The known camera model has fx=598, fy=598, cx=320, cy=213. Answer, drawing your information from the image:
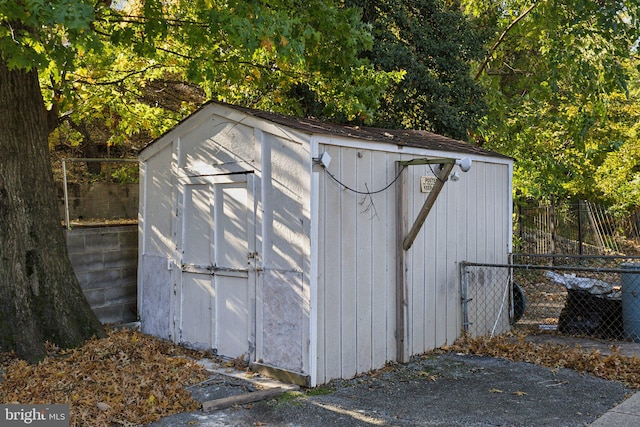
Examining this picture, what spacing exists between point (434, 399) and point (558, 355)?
197 cm

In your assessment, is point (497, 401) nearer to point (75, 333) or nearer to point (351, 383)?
point (351, 383)

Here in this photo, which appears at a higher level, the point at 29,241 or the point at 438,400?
the point at 29,241

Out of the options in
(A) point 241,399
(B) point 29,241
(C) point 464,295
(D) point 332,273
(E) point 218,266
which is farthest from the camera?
(C) point 464,295

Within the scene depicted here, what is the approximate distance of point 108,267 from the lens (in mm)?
7844

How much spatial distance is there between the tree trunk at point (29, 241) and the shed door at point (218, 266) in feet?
3.92

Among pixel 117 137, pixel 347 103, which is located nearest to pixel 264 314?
pixel 347 103

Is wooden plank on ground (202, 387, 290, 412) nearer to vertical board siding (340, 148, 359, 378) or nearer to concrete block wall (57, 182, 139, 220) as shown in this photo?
vertical board siding (340, 148, 359, 378)

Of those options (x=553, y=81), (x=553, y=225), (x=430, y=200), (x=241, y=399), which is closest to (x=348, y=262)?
(x=430, y=200)

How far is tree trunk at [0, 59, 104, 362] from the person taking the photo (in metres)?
6.05

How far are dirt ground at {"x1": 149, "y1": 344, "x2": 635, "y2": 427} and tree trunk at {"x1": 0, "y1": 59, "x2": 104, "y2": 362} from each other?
192 centimetres

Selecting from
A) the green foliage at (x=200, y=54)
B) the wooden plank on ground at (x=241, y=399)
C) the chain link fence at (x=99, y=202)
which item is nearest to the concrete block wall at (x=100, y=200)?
the chain link fence at (x=99, y=202)

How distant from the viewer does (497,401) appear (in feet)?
16.7

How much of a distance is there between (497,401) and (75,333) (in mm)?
4331

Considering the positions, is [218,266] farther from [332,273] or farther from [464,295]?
[464,295]
